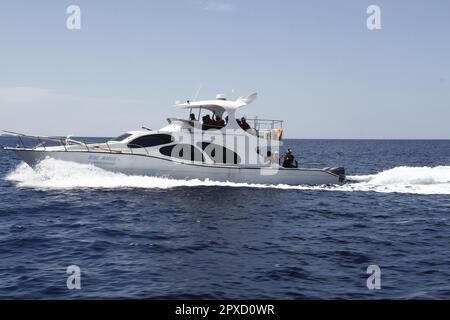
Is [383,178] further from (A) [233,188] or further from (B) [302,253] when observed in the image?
(B) [302,253]

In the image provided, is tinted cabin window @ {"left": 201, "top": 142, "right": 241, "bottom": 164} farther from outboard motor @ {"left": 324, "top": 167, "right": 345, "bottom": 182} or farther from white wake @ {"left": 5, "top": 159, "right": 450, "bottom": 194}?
outboard motor @ {"left": 324, "top": 167, "right": 345, "bottom": 182}

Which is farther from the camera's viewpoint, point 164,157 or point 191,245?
point 164,157

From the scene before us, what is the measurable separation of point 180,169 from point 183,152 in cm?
101

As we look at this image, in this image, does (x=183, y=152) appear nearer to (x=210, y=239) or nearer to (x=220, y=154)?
(x=220, y=154)

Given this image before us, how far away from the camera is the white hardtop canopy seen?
2514 cm

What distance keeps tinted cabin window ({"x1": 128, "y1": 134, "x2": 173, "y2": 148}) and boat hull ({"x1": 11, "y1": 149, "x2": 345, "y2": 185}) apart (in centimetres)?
66

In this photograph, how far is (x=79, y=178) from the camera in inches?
903

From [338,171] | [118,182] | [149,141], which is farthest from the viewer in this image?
[338,171]

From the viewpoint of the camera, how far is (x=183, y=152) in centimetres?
2398

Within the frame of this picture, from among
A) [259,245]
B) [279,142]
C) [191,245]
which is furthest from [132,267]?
[279,142]

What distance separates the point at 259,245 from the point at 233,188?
34.2ft


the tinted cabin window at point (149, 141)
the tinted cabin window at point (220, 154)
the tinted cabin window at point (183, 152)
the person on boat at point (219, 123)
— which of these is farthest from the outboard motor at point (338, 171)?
the tinted cabin window at point (149, 141)

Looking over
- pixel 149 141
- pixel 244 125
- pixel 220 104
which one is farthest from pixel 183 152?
pixel 244 125

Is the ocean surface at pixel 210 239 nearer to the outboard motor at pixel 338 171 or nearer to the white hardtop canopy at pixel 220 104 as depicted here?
the outboard motor at pixel 338 171
